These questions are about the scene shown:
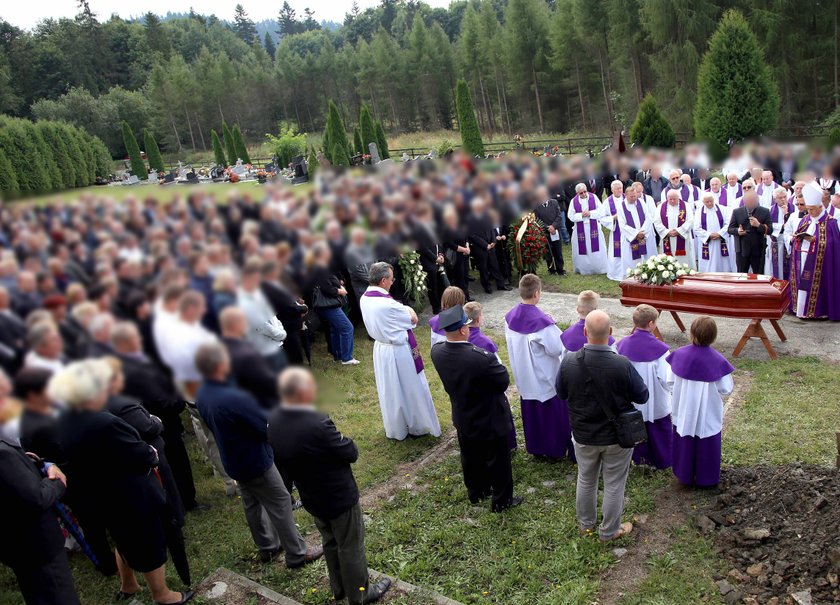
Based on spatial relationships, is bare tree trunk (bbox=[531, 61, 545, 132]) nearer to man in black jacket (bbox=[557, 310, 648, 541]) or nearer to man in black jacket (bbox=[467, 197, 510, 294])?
man in black jacket (bbox=[557, 310, 648, 541])

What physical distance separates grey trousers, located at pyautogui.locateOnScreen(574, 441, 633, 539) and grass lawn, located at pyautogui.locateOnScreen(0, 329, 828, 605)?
0.58 feet

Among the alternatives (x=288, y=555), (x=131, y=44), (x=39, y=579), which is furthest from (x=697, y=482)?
(x=131, y=44)

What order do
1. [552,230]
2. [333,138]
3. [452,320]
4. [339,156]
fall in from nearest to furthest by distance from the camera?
[339,156] → [333,138] → [452,320] → [552,230]

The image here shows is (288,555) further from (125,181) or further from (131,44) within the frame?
(131,44)

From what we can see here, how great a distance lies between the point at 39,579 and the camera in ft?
14.7

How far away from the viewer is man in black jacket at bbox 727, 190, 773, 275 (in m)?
10.7

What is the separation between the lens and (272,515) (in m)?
5.36

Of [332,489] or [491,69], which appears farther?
[491,69]

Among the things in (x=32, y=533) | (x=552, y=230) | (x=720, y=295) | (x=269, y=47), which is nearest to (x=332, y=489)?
(x=32, y=533)

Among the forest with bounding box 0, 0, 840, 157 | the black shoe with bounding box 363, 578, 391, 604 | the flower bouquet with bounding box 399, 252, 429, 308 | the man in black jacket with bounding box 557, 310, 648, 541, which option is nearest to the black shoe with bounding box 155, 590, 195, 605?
the black shoe with bounding box 363, 578, 391, 604

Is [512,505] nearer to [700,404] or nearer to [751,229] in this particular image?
[700,404]

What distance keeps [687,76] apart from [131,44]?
461cm

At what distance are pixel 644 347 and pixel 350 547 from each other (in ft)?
10.7

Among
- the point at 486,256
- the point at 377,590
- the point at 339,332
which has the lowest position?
the point at 377,590
